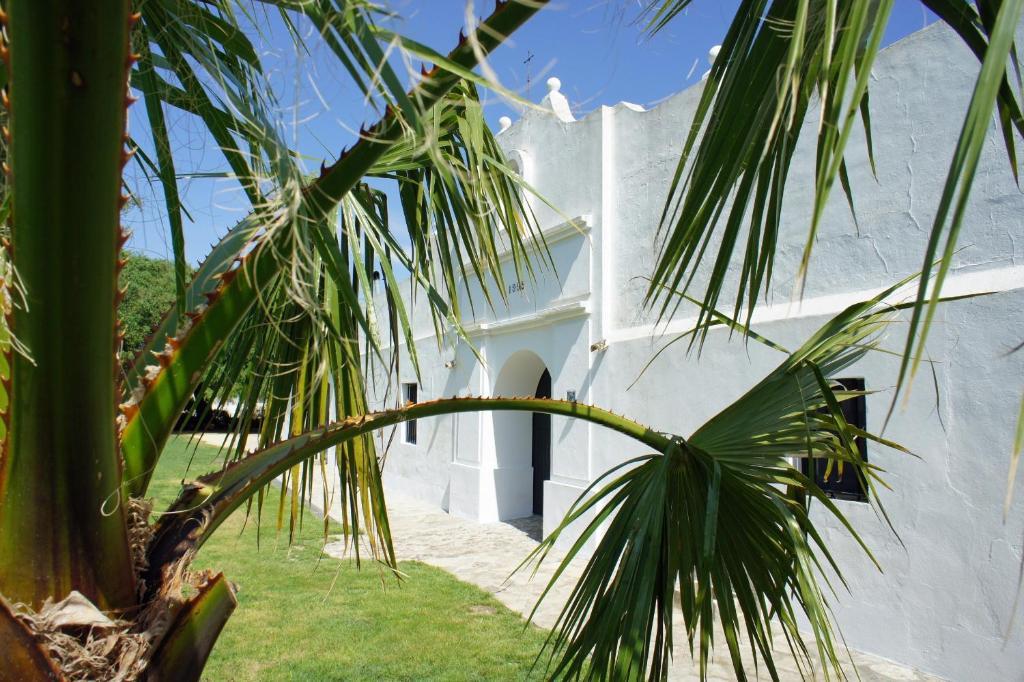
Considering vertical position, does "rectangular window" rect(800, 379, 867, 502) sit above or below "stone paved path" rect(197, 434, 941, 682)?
above

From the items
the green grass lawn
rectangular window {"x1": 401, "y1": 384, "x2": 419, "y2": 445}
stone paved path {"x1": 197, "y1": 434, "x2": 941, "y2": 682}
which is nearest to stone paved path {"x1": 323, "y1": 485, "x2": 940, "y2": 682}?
stone paved path {"x1": 197, "y1": 434, "x2": 941, "y2": 682}

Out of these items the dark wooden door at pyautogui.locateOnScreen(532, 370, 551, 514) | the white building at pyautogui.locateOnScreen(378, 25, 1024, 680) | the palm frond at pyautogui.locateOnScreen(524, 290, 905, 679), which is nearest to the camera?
the palm frond at pyautogui.locateOnScreen(524, 290, 905, 679)

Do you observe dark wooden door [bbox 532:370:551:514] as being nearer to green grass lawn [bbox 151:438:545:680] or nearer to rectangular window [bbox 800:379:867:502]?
green grass lawn [bbox 151:438:545:680]

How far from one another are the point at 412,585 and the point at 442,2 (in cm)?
695

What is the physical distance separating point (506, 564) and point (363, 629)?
2.65m

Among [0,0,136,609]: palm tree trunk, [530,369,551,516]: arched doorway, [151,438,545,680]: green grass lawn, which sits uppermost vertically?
[0,0,136,609]: palm tree trunk

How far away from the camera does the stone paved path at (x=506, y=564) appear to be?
16.6 feet

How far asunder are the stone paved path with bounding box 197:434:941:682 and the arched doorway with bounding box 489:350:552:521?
43 cm

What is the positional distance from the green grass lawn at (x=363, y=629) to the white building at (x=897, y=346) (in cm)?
219

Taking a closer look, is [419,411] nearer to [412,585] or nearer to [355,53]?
[355,53]

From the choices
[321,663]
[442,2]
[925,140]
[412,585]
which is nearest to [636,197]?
[925,140]

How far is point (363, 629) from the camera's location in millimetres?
6039

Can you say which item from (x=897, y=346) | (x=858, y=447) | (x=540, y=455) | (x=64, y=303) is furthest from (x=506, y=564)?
(x=64, y=303)

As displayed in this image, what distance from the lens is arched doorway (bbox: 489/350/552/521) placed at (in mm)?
A: 11047
